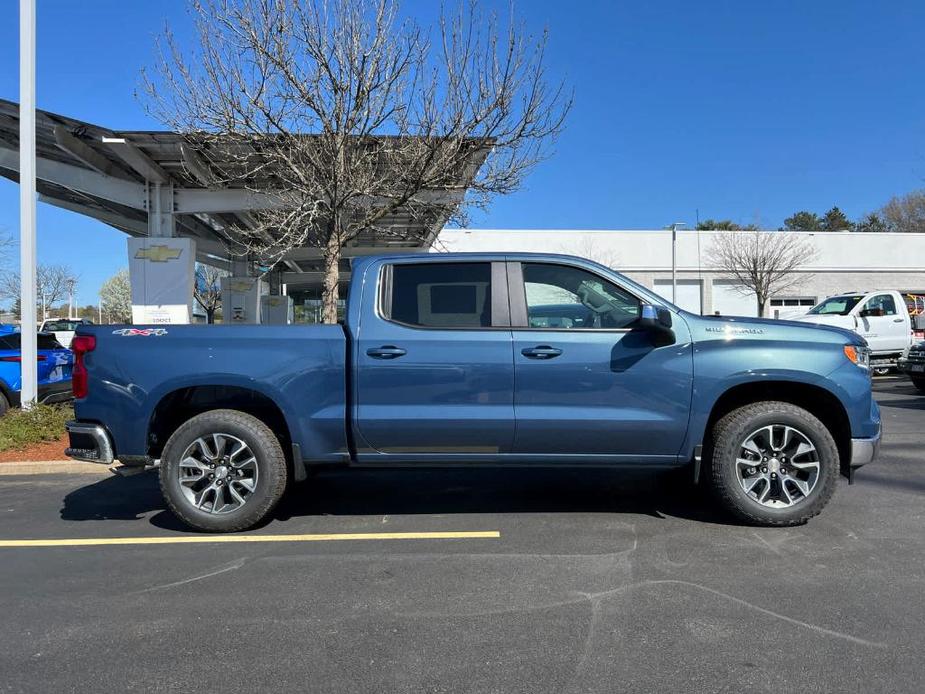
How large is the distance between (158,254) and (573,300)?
45.6ft

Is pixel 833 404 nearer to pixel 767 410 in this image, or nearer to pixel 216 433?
pixel 767 410

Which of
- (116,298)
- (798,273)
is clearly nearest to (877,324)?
(798,273)

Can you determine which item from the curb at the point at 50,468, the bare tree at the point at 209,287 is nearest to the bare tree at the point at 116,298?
the bare tree at the point at 209,287

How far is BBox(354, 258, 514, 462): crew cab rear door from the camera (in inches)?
173

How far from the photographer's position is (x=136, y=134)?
12422mm

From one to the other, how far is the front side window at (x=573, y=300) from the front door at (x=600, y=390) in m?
0.10

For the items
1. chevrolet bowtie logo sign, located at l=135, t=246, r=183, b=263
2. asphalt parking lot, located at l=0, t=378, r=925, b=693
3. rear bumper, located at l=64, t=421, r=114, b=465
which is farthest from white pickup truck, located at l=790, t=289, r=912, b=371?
chevrolet bowtie logo sign, located at l=135, t=246, r=183, b=263

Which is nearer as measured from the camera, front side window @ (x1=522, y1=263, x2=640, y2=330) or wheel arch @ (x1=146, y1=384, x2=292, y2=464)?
front side window @ (x1=522, y1=263, x2=640, y2=330)

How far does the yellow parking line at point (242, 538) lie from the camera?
14.8 ft

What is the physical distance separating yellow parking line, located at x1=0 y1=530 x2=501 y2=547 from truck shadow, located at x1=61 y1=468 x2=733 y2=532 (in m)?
0.29

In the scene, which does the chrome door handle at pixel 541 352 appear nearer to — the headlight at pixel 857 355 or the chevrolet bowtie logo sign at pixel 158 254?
the headlight at pixel 857 355

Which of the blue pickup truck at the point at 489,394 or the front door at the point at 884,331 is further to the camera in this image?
the front door at the point at 884,331

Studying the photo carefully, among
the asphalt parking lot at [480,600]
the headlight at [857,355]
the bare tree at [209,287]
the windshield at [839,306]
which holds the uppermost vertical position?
the bare tree at [209,287]

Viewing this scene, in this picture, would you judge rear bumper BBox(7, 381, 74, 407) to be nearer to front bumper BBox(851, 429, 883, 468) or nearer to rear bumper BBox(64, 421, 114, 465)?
rear bumper BBox(64, 421, 114, 465)
